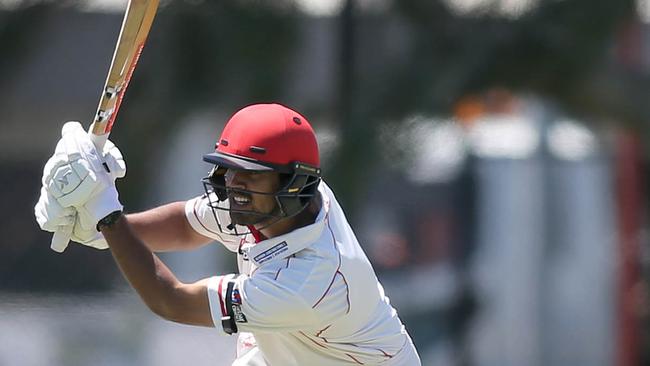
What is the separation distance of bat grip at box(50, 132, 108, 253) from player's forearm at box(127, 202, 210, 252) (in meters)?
0.36

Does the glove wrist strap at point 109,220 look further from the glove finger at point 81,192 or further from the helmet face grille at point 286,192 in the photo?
the helmet face grille at point 286,192

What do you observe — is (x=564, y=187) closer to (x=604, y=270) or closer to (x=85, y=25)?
(x=604, y=270)

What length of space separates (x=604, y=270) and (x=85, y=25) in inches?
105

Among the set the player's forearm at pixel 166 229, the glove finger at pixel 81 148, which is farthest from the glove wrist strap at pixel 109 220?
the player's forearm at pixel 166 229

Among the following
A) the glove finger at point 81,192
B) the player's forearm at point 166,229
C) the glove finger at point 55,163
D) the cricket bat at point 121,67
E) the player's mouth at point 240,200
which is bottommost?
the player's forearm at point 166,229

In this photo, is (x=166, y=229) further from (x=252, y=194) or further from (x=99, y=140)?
(x=252, y=194)

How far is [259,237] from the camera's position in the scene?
3.37m

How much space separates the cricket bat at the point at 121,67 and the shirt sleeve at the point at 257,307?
44 centimetres

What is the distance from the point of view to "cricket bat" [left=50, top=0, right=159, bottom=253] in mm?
3398

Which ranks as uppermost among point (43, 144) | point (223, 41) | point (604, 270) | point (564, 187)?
point (223, 41)

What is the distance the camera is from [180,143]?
6.03 meters

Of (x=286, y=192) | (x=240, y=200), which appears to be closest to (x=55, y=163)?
(x=240, y=200)

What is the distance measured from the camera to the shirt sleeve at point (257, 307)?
126 inches

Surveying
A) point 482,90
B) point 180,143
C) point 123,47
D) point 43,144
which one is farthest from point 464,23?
point 123,47
